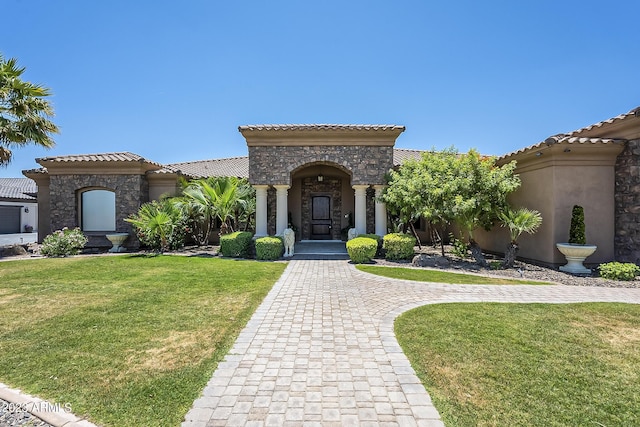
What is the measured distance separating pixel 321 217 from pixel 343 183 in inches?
96.0

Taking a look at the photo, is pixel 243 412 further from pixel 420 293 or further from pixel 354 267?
pixel 354 267

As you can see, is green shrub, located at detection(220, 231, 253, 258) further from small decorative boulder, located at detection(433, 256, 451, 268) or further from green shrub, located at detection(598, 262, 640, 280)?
green shrub, located at detection(598, 262, 640, 280)

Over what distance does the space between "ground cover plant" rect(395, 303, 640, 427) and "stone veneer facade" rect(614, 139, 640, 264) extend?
508cm

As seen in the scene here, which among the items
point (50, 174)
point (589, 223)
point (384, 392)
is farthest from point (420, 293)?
point (50, 174)

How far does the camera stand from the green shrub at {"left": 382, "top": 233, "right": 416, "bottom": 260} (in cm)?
1173

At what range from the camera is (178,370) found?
11.9ft

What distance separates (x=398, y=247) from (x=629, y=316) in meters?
6.84

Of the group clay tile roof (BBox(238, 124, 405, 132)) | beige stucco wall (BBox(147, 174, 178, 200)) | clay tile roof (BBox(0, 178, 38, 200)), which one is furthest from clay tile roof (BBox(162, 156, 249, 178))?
clay tile roof (BBox(0, 178, 38, 200))

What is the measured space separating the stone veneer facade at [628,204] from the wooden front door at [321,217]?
12309 mm

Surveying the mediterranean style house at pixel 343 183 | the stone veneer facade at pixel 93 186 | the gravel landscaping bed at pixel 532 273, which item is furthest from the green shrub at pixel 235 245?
the stone veneer facade at pixel 93 186

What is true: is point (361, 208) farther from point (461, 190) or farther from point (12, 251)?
point (12, 251)

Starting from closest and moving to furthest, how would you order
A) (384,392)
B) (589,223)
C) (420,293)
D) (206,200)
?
(384,392) → (420,293) → (589,223) → (206,200)

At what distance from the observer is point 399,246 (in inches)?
463

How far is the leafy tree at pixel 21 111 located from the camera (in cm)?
1116
